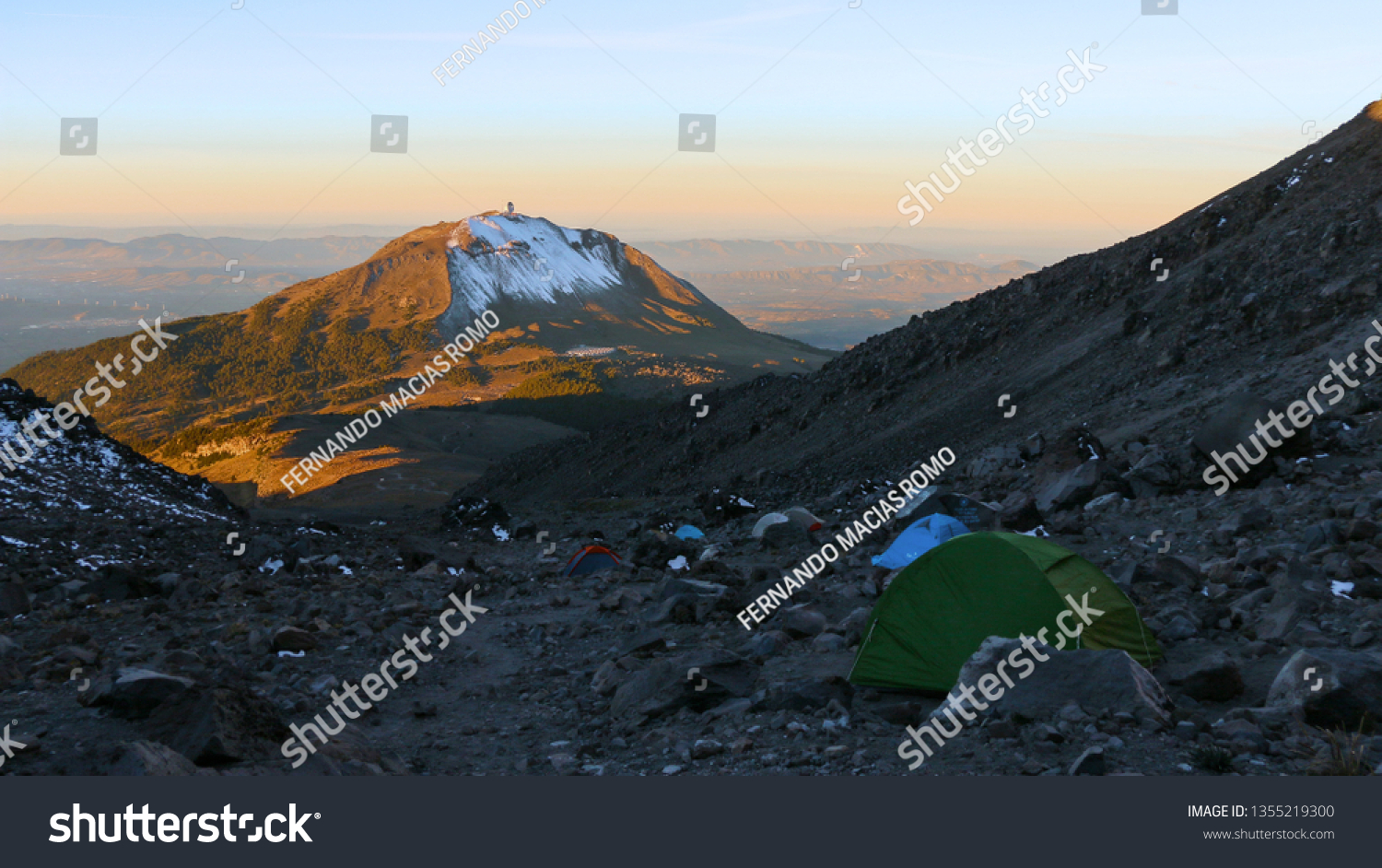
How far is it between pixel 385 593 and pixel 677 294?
18199 centimetres

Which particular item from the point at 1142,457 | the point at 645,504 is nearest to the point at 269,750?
the point at 1142,457

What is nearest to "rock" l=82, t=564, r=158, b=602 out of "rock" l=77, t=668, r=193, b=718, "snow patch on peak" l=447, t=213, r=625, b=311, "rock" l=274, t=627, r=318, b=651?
"rock" l=274, t=627, r=318, b=651

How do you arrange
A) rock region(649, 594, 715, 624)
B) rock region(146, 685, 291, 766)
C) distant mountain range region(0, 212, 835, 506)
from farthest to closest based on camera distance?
distant mountain range region(0, 212, 835, 506) → rock region(649, 594, 715, 624) → rock region(146, 685, 291, 766)

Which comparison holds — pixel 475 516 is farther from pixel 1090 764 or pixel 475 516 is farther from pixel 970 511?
pixel 1090 764

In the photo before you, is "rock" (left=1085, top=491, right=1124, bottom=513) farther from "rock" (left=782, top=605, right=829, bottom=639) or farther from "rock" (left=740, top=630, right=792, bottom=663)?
"rock" (left=740, top=630, right=792, bottom=663)

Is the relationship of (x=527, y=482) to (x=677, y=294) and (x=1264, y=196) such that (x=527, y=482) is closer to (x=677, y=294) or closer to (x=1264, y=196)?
(x=1264, y=196)

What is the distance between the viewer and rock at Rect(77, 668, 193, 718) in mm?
7844

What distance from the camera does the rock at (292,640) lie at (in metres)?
11.3

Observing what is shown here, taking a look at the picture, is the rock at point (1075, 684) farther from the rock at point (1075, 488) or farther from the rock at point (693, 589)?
the rock at point (1075, 488)

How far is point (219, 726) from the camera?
23.4ft

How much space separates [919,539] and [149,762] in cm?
1117

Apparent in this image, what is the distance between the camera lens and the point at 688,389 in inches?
3644

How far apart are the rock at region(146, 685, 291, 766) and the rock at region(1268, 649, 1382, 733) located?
25.6 ft

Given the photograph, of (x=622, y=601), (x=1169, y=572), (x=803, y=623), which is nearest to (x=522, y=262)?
(x=622, y=601)
